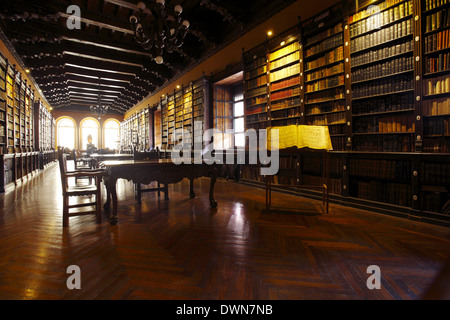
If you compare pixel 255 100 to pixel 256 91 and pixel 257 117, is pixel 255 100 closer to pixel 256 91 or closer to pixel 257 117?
pixel 256 91

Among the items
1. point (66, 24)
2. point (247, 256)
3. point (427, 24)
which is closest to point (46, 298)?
point (247, 256)

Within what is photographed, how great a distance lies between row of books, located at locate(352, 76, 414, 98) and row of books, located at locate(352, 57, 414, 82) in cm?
10

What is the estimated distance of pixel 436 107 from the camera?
3029 mm

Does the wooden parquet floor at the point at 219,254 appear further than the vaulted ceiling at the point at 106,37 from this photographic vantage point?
No

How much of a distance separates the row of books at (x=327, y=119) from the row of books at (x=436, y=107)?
1.11 meters

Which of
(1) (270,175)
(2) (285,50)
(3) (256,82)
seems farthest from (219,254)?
(3) (256,82)

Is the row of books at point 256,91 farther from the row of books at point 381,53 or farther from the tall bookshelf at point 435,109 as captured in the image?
the tall bookshelf at point 435,109

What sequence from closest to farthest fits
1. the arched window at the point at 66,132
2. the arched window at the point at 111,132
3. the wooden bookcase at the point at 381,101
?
the wooden bookcase at the point at 381,101
the arched window at the point at 66,132
the arched window at the point at 111,132

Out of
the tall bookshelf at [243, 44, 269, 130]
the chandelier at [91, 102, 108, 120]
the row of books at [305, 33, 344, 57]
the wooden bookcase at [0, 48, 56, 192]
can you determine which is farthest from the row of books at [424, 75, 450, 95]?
the chandelier at [91, 102, 108, 120]

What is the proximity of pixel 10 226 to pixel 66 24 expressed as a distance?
22.2 feet

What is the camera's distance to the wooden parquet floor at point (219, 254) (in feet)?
5.26

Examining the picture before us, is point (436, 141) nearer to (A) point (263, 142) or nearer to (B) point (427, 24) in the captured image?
Answer: (B) point (427, 24)

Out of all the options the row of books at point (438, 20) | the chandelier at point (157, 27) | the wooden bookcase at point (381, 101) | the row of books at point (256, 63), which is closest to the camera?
the row of books at point (438, 20)

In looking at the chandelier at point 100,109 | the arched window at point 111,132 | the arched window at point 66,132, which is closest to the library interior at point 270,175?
the chandelier at point 100,109
